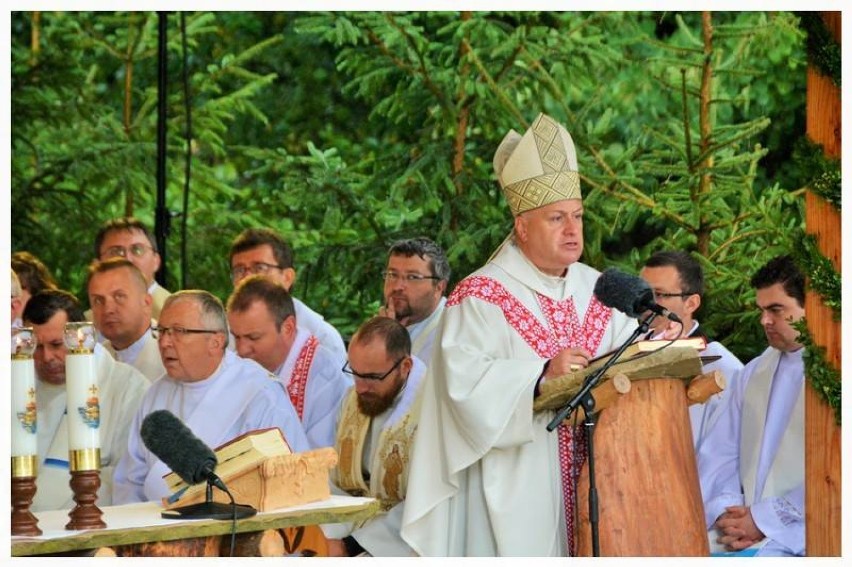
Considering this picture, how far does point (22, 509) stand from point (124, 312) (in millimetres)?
3232

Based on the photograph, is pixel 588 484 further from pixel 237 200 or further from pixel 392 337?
pixel 237 200

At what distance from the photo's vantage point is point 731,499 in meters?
7.51

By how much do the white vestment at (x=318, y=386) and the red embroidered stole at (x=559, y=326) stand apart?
1.60m

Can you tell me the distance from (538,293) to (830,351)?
1386 mm

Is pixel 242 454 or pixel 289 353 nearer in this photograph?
pixel 242 454

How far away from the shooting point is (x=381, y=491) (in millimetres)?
7652

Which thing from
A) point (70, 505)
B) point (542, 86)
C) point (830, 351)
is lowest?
point (70, 505)

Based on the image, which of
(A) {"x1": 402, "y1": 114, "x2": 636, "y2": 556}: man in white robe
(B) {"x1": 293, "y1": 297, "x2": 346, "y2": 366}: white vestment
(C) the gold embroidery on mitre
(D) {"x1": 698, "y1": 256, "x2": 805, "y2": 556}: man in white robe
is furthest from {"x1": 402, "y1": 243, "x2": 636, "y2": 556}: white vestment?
(B) {"x1": 293, "y1": 297, "x2": 346, "y2": 366}: white vestment

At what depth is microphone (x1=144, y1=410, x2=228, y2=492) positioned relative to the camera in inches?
243

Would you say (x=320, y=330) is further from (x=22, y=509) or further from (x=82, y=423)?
(x=22, y=509)

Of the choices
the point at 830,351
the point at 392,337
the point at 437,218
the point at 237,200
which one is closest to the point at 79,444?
the point at 392,337

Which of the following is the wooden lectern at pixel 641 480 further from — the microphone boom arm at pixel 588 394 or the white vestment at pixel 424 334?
the white vestment at pixel 424 334

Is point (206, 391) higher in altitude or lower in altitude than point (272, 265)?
lower

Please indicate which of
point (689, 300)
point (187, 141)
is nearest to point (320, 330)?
point (689, 300)
